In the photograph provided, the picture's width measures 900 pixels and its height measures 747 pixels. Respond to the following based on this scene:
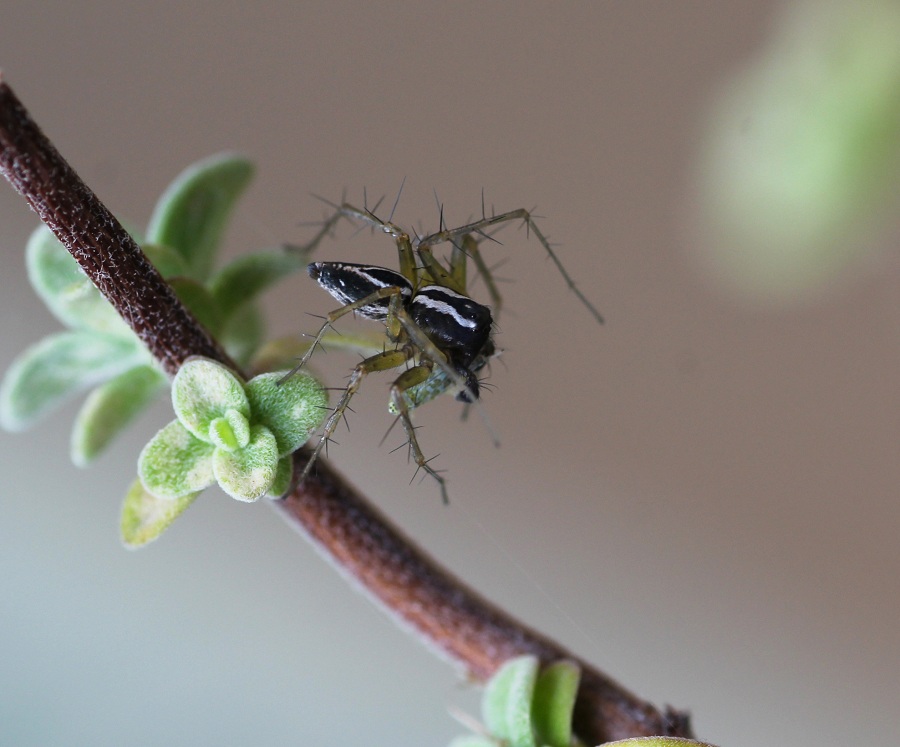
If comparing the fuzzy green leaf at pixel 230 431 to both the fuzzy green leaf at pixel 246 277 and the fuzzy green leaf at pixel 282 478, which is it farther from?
the fuzzy green leaf at pixel 246 277

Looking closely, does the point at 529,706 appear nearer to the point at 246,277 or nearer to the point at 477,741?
the point at 477,741

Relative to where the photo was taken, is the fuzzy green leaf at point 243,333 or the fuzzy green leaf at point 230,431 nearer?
the fuzzy green leaf at point 230,431

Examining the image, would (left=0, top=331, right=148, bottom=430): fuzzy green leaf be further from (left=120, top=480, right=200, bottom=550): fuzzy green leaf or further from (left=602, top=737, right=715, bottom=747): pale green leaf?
(left=602, top=737, right=715, bottom=747): pale green leaf

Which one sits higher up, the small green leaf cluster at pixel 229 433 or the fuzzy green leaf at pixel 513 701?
the small green leaf cluster at pixel 229 433

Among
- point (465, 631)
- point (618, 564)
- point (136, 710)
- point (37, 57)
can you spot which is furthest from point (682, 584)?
point (37, 57)

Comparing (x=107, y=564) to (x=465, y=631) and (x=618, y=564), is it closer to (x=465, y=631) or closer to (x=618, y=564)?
(x=618, y=564)

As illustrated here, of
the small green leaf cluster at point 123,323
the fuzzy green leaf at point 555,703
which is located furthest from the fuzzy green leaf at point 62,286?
the fuzzy green leaf at point 555,703
